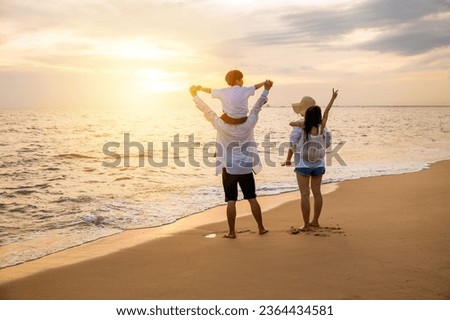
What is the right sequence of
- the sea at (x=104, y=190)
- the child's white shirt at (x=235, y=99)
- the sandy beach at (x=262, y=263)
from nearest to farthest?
the sandy beach at (x=262, y=263) → the child's white shirt at (x=235, y=99) → the sea at (x=104, y=190)

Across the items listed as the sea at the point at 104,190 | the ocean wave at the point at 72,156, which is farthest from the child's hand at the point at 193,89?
the ocean wave at the point at 72,156

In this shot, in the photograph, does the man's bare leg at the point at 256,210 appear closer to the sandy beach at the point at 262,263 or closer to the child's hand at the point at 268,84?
the sandy beach at the point at 262,263

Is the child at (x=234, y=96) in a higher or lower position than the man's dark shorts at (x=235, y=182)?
higher

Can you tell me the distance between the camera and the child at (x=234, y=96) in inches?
221

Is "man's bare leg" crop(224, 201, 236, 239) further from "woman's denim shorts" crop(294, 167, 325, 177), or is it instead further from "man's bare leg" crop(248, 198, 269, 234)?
"woman's denim shorts" crop(294, 167, 325, 177)

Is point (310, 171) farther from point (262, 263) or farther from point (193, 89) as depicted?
point (193, 89)

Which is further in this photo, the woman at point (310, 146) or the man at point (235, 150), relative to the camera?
the woman at point (310, 146)

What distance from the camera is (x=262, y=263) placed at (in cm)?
469

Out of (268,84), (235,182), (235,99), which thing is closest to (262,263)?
(235,182)

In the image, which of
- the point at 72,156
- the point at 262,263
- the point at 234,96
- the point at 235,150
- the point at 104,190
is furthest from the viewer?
the point at 72,156

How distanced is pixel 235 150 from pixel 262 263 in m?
1.62

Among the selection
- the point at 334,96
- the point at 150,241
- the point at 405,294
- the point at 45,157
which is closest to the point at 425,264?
the point at 405,294

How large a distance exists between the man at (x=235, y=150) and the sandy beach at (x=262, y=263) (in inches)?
25.1

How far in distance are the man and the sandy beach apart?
2.09 ft
